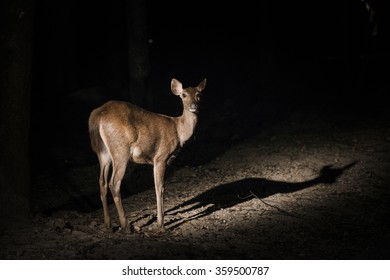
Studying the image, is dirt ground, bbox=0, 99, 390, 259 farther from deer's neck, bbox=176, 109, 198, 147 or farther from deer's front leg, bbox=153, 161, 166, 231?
→ deer's neck, bbox=176, 109, 198, 147

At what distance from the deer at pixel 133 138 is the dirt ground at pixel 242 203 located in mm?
571

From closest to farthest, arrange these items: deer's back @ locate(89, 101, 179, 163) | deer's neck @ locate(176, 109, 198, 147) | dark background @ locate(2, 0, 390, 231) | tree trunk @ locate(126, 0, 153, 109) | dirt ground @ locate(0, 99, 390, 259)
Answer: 1. dirt ground @ locate(0, 99, 390, 259)
2. deer's back @ locate(89, 101, 179, 163)
3. deer's neck @ locate(176, 109, 198, 147)
4. tree trunk @ locate(126, 0, 153, 109)
5. dark background @ locate(2, 0, 390, 231)

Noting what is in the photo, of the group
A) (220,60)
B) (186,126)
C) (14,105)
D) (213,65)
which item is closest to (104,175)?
(186,126)

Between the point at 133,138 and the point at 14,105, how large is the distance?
1621 millimetres

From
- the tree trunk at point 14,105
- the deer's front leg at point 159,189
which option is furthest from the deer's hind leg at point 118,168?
the tree trunk at point 14,105

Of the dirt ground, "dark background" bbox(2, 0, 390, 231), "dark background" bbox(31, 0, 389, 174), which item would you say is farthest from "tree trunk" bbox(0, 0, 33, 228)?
"dark background" bbox(31, 0, 389, 174)

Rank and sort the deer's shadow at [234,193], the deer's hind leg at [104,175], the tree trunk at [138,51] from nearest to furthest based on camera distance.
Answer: the deer's hind leg at [104,175] < the deer's shadow at [234,193] < the tree trunk at [138,51]

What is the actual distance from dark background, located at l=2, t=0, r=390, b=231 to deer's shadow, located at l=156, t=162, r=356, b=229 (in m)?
1.94

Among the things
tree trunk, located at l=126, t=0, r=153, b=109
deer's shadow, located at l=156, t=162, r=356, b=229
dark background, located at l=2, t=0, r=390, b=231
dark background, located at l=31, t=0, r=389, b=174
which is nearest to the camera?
deer's shadow, located at l=156, t=162, r=356, b=229

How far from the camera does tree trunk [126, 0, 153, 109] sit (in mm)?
12148

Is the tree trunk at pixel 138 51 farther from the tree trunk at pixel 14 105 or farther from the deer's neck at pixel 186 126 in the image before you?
the deer's neck at pixel 186 126

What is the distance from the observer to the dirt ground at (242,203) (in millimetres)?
6125
